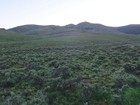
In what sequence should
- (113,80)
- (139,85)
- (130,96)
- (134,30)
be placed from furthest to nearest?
(134,30)
(113,80)
(139,85)
(130,96)

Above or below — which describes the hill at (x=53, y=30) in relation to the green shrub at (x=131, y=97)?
below

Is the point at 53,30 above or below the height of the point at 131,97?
below

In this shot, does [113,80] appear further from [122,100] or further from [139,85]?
[122,100]

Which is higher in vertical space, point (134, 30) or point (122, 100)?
point (122, 100)

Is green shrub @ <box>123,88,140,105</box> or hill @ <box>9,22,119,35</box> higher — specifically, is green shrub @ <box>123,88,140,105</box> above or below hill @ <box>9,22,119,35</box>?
above

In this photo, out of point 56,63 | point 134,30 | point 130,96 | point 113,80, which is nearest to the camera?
point 130,96

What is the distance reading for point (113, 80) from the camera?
21.2 meters

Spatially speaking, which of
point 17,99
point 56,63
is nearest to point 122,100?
point 17,99

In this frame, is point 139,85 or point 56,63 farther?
point 56,63

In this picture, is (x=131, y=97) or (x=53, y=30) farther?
(x=53, y=30)

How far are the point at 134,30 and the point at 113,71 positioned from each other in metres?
151

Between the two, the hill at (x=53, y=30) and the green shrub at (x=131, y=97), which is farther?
the hill at (x=53, y=30)

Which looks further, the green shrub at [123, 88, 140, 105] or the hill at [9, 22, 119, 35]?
the hill at [9, 22, 119, 35]

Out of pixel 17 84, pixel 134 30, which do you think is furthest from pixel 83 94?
pixel 134 30
